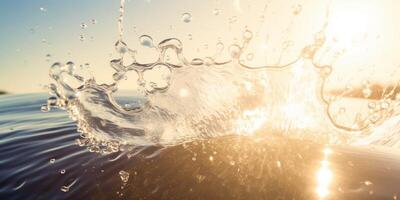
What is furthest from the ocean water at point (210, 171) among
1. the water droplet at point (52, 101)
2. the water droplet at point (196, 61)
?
the water droplet at point (196, 61)

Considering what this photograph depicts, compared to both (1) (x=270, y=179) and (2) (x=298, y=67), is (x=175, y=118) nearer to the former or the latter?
(2) (x=298, y=67)

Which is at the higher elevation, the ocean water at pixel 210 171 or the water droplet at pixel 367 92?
the water droplet at pixel 367 92

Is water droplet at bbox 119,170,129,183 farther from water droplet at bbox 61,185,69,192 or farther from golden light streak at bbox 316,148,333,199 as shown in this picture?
golden light streak at bbox 316,148,333,199

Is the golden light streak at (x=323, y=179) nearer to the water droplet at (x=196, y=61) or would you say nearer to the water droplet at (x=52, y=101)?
the water droplet at (x=196, y=61)

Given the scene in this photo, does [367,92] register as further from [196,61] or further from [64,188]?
[64,188]

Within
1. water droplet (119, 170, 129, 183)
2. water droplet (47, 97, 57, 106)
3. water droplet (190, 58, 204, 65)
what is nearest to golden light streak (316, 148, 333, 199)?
water droplet (119, 170, 129, 183)

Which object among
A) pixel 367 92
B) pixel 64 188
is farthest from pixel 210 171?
pixel 367 92

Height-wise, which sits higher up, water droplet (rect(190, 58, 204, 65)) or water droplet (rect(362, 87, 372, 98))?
water droplet (rect(190, 58, 204, 65))
